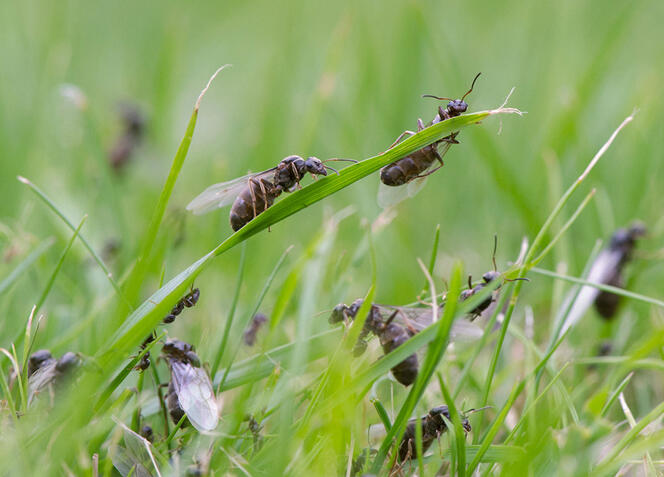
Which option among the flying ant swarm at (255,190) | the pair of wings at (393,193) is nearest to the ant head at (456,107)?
the pair of wings at (393,193)

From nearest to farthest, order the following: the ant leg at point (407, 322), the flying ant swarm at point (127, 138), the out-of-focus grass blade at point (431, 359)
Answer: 1. the out-of-focus grass blade at point (431, 359)
2. the ant leg at point (407, 322)
3. the flying ant swarm at point (127, 138)

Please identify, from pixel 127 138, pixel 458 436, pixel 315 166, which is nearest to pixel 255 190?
pixel 315 166

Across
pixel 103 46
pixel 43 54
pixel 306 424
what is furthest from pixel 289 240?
pixel 103 46

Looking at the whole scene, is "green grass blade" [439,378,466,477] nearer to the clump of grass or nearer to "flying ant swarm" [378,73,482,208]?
the clump of grass

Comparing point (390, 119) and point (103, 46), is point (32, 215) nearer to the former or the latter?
point (390, 119)

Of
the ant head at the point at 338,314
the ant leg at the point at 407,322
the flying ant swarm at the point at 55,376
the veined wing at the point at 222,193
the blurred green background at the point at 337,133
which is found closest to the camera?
the flying ant swarm at the point at 55,376

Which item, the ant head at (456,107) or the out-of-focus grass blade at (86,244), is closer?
the out-of-focus grass blade at (86,244)

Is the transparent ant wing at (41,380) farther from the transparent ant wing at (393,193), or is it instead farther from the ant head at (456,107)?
the ant head at (456,107)
